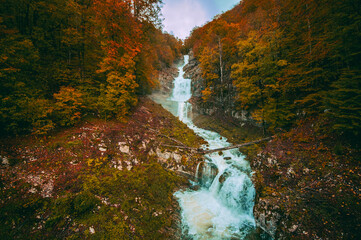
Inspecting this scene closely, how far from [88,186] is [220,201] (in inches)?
315

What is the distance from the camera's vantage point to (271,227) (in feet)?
20.0

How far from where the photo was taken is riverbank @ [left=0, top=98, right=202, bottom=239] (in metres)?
4.96

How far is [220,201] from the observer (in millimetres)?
8797

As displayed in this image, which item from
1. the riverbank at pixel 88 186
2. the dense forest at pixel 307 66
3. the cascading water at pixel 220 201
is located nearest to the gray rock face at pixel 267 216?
the cascading water at pixel 220 201

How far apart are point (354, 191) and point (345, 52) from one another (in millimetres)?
6452

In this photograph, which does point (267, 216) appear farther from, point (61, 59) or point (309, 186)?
point (61, 59)

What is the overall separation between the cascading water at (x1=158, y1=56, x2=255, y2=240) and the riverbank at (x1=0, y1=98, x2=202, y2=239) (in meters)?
0.92

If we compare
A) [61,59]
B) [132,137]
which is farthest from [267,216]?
[61,59]

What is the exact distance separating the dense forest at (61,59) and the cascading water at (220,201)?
8.54 m

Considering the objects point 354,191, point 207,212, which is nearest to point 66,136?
point 207,212

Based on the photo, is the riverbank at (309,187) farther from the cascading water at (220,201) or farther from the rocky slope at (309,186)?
the cascading water at (220,201)

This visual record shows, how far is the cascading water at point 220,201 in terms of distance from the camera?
6.99 metres

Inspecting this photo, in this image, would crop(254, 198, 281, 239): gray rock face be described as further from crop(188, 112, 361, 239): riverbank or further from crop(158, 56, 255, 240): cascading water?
crop(158, 56, 255, 240): cascading water

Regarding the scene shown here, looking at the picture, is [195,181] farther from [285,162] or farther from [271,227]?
[285,162]
